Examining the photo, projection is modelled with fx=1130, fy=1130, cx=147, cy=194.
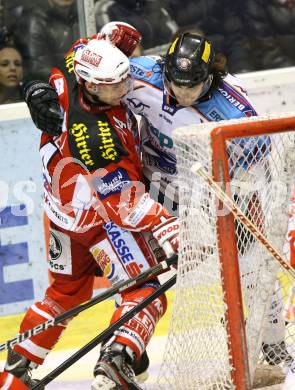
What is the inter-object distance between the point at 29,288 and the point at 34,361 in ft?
3.93

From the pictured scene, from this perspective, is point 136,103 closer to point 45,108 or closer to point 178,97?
point 178,97

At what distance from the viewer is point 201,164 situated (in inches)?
152

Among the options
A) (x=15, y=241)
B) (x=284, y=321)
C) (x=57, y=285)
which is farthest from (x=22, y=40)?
(x=284, y=321)

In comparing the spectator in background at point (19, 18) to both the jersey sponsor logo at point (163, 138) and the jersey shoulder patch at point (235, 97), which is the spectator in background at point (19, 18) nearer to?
the jersey sponsor logo at point (163, 138)

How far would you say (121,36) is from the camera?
4703 mm

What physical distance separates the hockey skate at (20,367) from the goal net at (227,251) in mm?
618

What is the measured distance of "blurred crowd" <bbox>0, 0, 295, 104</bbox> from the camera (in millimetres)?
5840

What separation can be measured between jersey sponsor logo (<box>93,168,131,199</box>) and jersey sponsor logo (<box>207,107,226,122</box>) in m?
0.46

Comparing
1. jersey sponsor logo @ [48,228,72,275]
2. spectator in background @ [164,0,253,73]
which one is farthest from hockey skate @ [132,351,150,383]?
spectator in background @ [164,0,253,73]

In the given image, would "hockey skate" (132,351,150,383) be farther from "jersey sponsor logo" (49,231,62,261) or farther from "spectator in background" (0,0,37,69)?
"spectator in background" (0,0,37,69)

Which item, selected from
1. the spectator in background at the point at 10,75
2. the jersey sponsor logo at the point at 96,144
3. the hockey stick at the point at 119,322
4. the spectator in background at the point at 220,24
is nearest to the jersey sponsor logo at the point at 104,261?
the hockey stick at the point at 119,322

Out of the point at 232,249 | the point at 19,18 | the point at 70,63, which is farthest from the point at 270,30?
the point at 232,249

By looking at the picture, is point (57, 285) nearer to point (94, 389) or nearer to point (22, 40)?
point (94, 389)

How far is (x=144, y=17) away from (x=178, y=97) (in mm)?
1727
